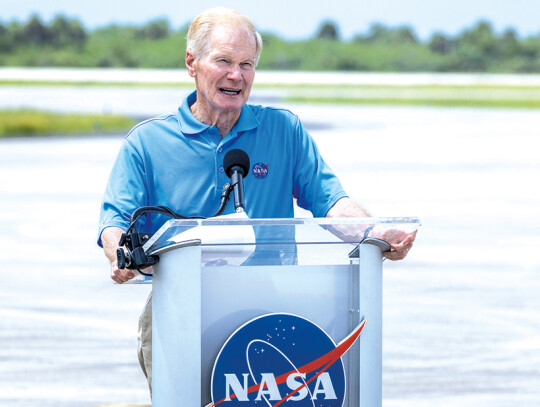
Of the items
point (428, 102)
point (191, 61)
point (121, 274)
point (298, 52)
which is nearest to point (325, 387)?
Answer: point (121, 274)

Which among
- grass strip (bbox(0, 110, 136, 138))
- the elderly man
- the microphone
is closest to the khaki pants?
the elderly man

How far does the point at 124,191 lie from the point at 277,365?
35.4 inches

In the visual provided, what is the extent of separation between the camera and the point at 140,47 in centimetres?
8556

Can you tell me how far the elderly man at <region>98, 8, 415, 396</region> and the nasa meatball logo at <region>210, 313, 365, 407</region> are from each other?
2.31 feet

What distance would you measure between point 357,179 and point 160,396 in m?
17.7

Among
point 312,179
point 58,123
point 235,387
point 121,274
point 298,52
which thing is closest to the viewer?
point 235,387

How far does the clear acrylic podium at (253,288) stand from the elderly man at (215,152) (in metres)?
0.61

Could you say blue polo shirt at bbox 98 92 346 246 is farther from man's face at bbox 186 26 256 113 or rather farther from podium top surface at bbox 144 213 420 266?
podium top surface at bbox 144 213 420 266

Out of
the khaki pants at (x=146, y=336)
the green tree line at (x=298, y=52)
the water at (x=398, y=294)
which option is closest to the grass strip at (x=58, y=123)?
the water at (x=398, y=294)

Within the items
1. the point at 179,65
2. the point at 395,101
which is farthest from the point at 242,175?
the point at 179,65

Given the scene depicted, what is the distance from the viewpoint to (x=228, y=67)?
3.42 meters

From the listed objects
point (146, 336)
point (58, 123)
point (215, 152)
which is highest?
point (215, 152)

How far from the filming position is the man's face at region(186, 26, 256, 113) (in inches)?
134

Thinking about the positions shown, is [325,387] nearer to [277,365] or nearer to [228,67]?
[277,365]
